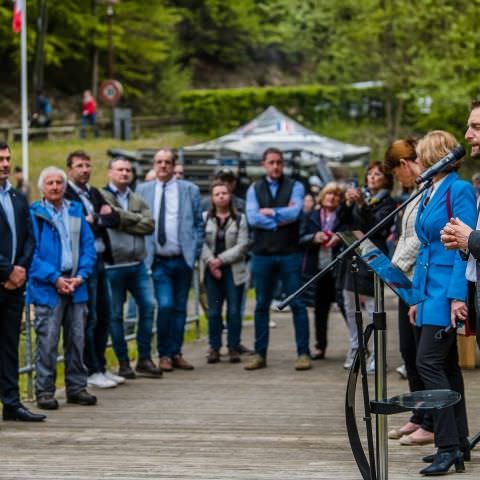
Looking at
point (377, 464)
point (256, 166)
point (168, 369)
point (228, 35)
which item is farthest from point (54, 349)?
point (228, 35)

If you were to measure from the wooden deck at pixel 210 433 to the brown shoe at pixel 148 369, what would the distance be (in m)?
0.14

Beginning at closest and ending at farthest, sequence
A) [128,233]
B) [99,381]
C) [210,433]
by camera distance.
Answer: [210,433]
[99,381]
[128,233]

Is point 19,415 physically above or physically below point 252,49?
below

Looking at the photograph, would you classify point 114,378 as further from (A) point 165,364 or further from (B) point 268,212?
(B) point 268,212

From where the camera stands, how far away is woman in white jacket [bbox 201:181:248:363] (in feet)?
45.9

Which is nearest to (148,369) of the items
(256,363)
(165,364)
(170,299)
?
(165,364)

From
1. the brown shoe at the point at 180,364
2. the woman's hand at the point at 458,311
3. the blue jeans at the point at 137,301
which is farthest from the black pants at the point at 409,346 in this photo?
the brown shoe at the point at 180,364

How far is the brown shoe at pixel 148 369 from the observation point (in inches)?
518

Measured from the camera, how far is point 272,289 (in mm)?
13664

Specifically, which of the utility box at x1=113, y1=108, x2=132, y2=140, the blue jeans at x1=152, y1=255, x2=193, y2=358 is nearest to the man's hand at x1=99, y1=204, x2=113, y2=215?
the blue jeans at x1=152, y1=255, x2=193, y2=358

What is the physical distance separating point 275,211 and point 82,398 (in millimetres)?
3145

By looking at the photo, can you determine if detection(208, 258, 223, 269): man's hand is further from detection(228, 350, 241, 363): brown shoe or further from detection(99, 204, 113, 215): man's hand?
detection(99, 204, 113, 215): man's hand

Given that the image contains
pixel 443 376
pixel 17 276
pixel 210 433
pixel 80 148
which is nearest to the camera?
pixel 443 376

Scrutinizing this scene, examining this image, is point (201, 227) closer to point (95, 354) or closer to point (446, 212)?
point (95, 354)
